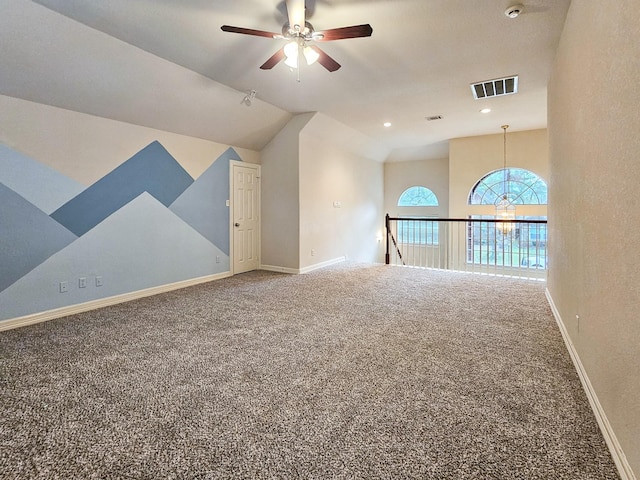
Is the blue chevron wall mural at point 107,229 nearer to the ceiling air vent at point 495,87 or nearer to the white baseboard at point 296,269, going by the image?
the white baseboard at point 296,269

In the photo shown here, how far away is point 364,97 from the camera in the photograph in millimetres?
4871

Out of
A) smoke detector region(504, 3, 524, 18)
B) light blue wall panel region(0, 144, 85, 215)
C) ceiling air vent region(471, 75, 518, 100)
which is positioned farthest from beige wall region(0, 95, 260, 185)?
ceiling air vent region(471, 75, 518, 100)

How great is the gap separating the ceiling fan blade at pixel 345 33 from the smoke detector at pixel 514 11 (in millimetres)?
1297

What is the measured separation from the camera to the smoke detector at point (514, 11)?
2.69 metres

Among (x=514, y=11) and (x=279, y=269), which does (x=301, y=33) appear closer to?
(x=514, y=11)

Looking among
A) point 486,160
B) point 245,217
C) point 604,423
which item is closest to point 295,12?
point 604,423

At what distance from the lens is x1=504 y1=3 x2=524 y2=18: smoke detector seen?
2.69 m

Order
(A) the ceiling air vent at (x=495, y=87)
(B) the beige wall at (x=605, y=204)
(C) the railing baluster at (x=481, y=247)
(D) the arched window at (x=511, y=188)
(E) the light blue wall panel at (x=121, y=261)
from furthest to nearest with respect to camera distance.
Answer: (D) the arched window at (x=511, y=188) → (C) the railing baluster at (x=481, y=247) → (A) the ceiling air vent at (x=495, y=87) → (E) the light blue wall panel at (x=121, y=261) → (B) the beige wall at (x=605, y=204)

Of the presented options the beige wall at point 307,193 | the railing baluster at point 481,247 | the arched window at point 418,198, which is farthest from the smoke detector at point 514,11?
the arched window at point 418,198

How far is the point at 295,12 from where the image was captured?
8.57ft

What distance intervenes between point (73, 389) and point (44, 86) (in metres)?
3.12

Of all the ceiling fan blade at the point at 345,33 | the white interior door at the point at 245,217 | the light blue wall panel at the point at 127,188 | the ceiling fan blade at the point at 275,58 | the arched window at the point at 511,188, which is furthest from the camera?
the arched window at the point at 511,188

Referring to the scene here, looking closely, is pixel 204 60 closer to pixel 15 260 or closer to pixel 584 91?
pixel 15 260

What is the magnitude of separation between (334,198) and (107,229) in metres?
4.34
